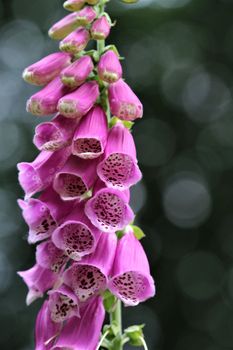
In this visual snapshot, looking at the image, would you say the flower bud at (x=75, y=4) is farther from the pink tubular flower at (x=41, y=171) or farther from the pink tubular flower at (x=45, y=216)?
the pink tubular flower at (x=45, y=216)

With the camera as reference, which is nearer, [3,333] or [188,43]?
[3,333]

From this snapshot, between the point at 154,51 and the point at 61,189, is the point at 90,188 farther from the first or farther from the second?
the point at 154,51

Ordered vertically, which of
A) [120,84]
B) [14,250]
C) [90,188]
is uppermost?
[120,84]

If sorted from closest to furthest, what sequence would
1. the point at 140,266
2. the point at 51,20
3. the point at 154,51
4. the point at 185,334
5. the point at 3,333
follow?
1. the point at 140,266
2. the point at 3,333
3. the point at 185,334
4. the point at 51,20
5. the point at 154,51

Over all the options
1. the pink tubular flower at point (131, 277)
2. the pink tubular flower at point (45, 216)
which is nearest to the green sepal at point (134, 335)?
the pink tubular flower at point (131, 277)

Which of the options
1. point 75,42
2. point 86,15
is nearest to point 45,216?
point 75,42

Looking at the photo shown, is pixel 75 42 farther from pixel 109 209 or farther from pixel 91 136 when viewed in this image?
pixel 109 209

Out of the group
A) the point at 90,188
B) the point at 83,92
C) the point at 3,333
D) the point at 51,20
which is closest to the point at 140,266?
the point at 90,188
